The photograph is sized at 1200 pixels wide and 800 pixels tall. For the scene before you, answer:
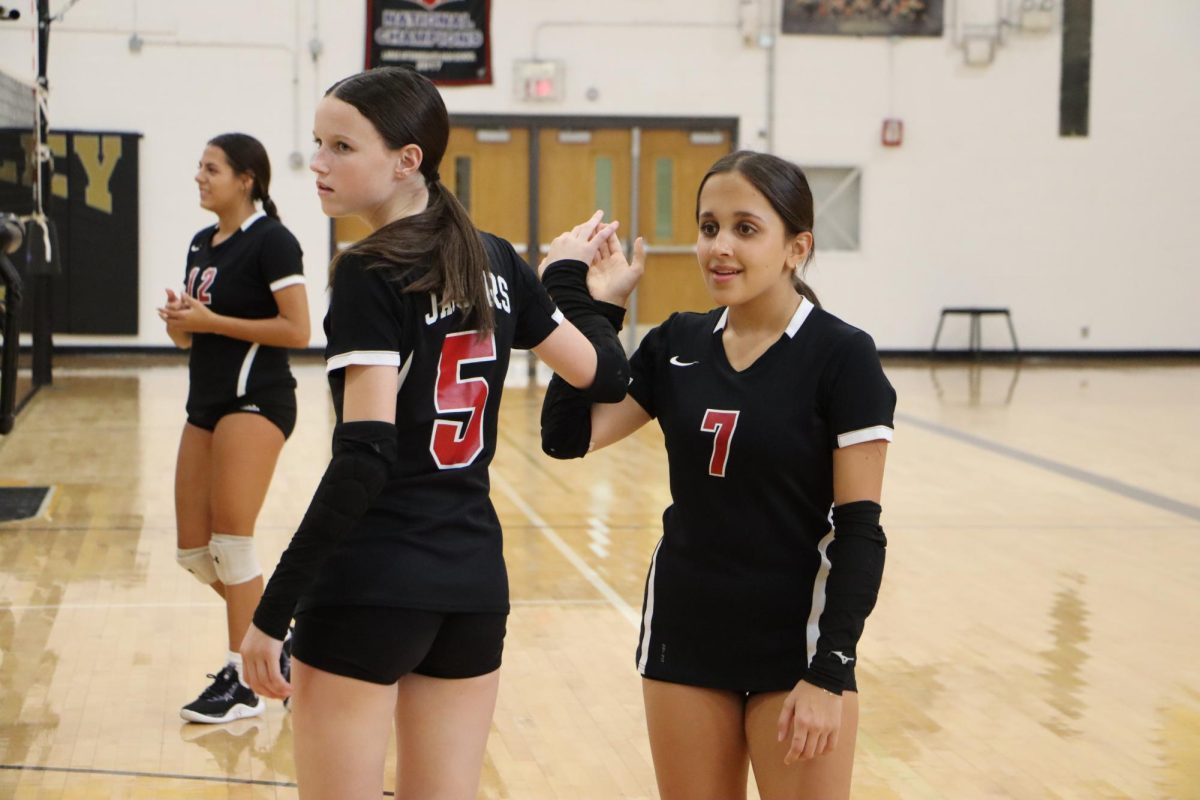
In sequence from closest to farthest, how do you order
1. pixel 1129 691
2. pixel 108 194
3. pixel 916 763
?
1. pixel 916 763
2. pixel 1129 691
3. pixel 108 194

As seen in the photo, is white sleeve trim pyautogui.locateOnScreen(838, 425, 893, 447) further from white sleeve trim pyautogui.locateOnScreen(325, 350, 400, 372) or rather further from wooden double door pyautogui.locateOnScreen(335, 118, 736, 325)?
wooden double door pyautogui.locateOnScreen(335, 118, 736, 325)

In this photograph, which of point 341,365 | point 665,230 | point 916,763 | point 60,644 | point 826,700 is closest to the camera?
point 341,365

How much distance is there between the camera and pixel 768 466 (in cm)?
226

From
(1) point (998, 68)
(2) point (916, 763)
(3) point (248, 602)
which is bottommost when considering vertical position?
(2) point (916, 763)

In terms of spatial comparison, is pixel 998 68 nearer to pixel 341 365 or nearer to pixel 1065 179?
pixel 1065 179

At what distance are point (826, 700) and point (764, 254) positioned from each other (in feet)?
2.21

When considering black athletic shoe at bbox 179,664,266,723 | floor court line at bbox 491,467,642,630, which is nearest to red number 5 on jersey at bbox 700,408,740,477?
floor court line at bbox 491,467,642,630

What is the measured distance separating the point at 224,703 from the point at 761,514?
8.36 feet

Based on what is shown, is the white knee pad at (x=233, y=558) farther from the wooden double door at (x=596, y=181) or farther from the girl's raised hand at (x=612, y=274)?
the wooden double door at (x=596, y=181)

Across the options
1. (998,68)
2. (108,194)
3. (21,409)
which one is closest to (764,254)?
(21,409)

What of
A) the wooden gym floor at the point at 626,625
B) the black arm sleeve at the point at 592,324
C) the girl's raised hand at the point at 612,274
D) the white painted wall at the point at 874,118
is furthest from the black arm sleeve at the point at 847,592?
the white painted wall at the point at 874,118

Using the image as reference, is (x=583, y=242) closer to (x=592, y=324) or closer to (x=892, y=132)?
(x=592, y=324)

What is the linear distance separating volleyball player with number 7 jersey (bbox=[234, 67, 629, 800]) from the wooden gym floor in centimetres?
173

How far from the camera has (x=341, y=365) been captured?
1993 mm
